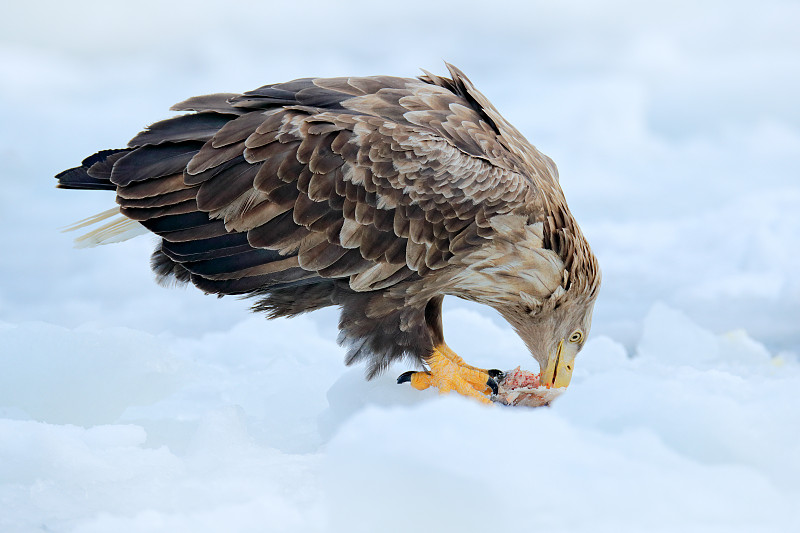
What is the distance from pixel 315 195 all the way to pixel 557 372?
203 centimetres

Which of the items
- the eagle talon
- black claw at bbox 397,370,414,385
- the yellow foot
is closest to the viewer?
the yellow foot

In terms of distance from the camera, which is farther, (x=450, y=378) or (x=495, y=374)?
(x=495, y=374)

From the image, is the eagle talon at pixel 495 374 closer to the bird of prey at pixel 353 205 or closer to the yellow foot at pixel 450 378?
the yellow foot at pixel 450 378

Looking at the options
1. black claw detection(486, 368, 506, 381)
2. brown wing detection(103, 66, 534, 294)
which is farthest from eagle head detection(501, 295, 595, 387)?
brown wing detection(103, 66, 534, 294)

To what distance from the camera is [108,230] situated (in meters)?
5.02

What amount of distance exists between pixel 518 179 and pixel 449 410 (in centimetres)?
149

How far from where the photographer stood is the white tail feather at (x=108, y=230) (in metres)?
4.99

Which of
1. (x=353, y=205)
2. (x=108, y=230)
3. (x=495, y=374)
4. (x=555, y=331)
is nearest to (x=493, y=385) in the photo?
(x=495, y=374)

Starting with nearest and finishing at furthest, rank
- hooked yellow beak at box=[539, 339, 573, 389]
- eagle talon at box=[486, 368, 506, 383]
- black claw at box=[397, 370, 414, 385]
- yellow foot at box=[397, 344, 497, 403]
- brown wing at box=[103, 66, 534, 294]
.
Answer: brown wing at box=[103, 66, 534, 294] < yellow foot at box=[397, 344, 497, 403] < black claw at box=[397, 370, 414, 385] < eagle talon at box=[486, 368, 506, 383] < hooked yellow beak at box=[539, 339, 573, 389]

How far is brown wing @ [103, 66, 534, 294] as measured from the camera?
424cm

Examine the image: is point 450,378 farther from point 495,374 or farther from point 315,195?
point 315,195

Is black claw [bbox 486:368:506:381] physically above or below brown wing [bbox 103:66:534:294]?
below

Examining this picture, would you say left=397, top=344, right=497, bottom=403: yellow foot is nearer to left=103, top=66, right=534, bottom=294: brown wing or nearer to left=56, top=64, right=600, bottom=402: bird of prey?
left=56, top=64, right=600, bottom=402: bird of prey

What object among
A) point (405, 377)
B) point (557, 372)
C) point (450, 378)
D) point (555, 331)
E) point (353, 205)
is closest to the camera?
point (353, 205)
